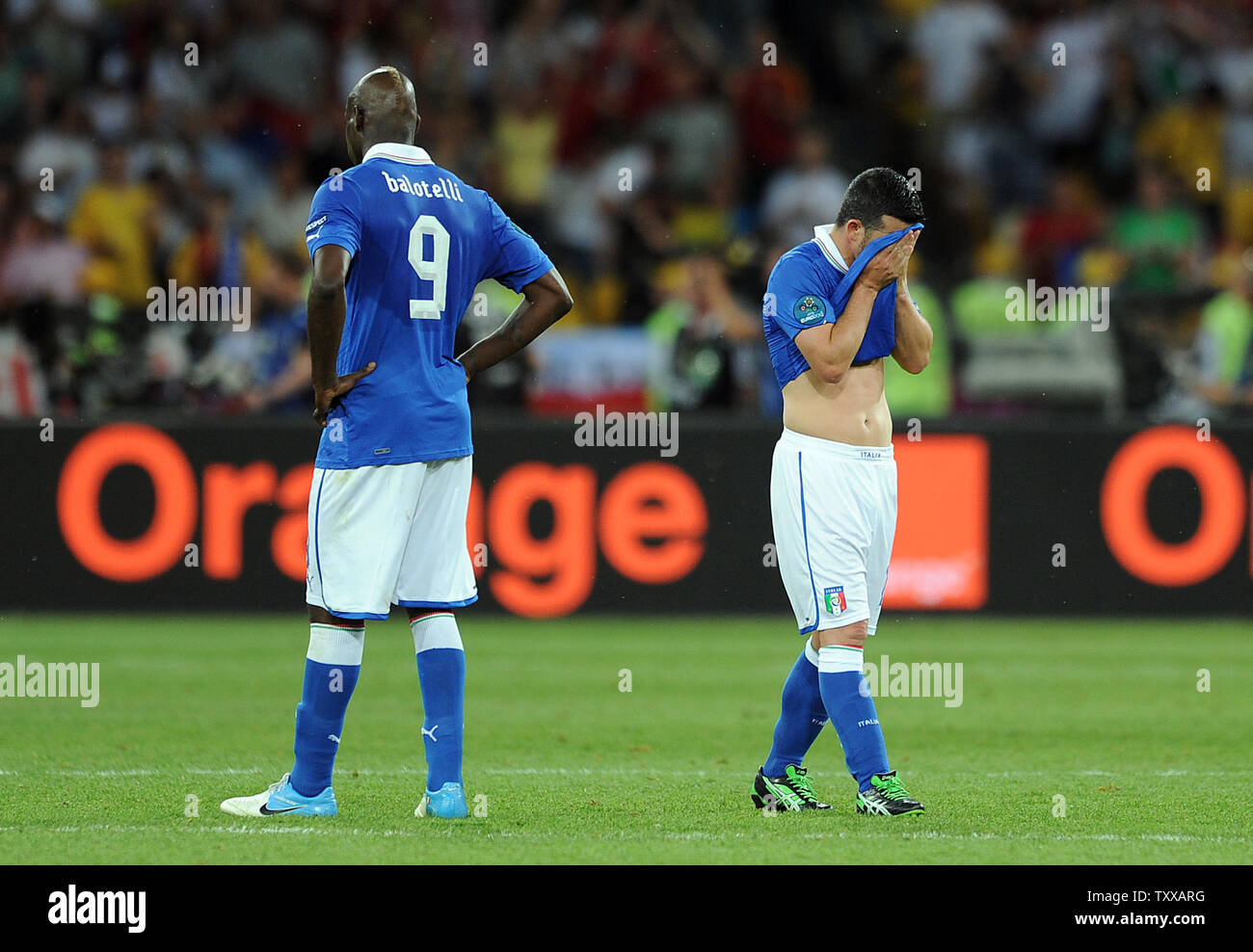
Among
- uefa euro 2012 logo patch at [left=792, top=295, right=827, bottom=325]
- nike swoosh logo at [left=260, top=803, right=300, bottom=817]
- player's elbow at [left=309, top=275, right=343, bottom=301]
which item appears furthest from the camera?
uefa euro 2012 logo patch at [left=792, top=295, right=827, bottom=325]

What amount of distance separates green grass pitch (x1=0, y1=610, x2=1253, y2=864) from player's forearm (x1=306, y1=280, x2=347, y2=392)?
1370 millimetres

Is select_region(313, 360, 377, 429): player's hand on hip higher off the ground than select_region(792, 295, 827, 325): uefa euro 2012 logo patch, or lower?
lower

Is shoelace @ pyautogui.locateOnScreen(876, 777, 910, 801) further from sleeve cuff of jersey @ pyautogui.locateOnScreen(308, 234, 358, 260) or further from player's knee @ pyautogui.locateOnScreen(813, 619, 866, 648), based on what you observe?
sleeve cuff of jersey @ pyautogui.locateOnScreen(308, 234, 358, 260)

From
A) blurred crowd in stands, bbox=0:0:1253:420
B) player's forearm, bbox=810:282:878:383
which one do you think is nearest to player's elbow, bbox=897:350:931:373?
player's forearm, bbox=810:282:878:383

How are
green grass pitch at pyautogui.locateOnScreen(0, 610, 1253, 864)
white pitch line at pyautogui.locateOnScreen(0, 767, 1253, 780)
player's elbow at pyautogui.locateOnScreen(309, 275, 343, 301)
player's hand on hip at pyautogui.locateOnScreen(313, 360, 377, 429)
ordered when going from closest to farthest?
green grass pitch at pyautogui.locateOnScreen(0, 610, 1253, 864) → player's elbow at pyautogui.locateOnScreen(309, 275, 343, 301) → player's hand on hip at pyautogui.locateOnScreen(313, 360, 377, 429) → white pitch line at pyautogui.locateOnScreen(0, 767, 1253, 780)

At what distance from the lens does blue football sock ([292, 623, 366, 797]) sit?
631 centimetres

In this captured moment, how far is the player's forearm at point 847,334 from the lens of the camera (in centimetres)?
645

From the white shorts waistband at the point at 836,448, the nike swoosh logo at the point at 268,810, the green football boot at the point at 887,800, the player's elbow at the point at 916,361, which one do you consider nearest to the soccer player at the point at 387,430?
the nike swoosh logo at the point at 268,810

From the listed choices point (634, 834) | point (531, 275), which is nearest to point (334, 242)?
point (531, 275)

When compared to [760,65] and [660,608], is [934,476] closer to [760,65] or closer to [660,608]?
[660,608]

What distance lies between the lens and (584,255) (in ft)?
53.1

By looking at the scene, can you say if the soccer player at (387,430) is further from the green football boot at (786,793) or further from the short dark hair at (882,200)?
the short dark hair at (882,200)

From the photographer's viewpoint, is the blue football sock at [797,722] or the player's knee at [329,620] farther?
the blue football sock at [797,722]
